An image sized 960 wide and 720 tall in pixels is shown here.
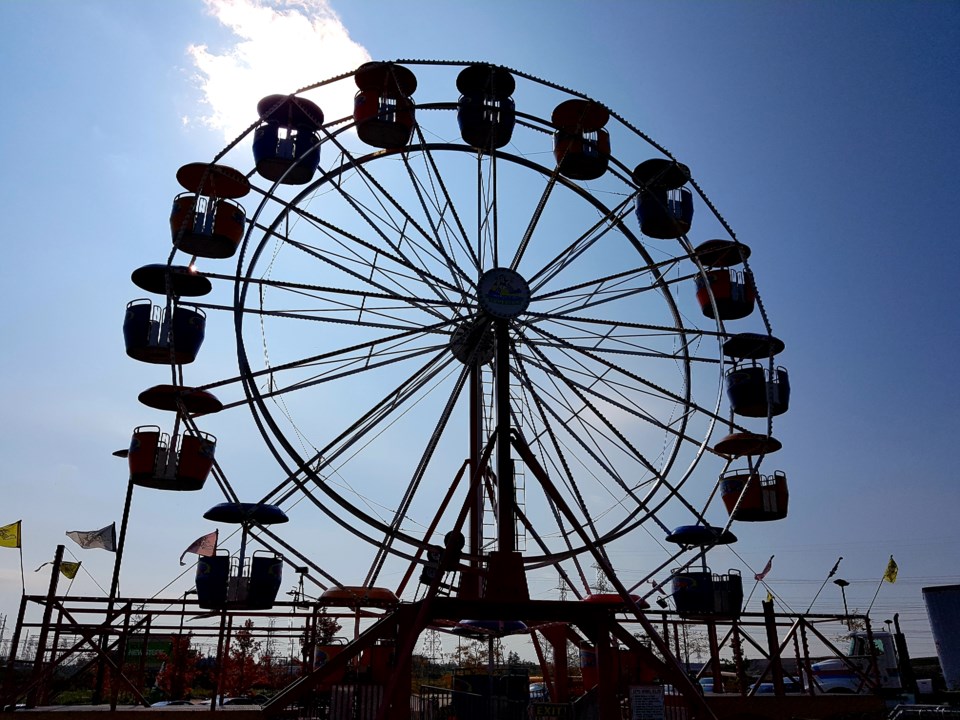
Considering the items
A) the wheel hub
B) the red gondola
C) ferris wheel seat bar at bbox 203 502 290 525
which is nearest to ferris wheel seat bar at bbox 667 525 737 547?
the wheel hub

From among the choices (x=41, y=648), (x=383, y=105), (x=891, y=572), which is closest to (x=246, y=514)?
(x=41, y=648)

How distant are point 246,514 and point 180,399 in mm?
2661

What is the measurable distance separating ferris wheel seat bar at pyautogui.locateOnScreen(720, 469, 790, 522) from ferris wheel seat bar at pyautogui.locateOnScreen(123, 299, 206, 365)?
1178 centimetres

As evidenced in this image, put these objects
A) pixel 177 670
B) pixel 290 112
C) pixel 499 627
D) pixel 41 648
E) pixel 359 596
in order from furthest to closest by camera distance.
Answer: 1. pixel 177 670
2. pixel 290 112
3. pixel 499 627
4. pixel 359 596
5. pixel 41 648

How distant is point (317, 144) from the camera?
1609 cm

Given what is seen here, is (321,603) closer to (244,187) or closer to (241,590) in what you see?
(241,590)

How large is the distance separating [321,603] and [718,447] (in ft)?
28.9

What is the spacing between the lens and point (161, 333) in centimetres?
1510

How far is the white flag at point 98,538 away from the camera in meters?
20.2

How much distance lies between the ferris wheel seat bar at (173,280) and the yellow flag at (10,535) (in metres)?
8.33

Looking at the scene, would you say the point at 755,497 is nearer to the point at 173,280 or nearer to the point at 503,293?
the point at 503,293

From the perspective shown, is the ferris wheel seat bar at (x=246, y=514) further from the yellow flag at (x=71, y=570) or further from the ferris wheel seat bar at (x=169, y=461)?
the yellow flag at (x=71, y=570)

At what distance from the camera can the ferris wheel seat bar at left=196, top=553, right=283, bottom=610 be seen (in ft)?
42.3

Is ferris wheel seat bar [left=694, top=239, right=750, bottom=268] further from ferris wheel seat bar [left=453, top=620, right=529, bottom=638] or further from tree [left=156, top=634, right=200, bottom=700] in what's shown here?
tree [left=156, top=634, right=200, bottom=700]
